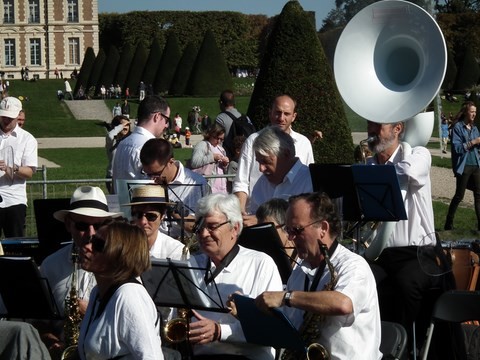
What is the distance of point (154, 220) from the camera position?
5781 mm

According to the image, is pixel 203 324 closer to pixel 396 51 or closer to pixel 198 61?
pixel 396 51

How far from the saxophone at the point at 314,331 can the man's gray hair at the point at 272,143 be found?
204 cm

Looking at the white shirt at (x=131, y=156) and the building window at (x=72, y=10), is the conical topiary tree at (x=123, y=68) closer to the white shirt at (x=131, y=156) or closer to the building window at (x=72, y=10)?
the building window at (x=72, y=10)

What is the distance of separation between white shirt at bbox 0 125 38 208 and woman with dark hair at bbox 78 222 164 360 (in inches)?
182

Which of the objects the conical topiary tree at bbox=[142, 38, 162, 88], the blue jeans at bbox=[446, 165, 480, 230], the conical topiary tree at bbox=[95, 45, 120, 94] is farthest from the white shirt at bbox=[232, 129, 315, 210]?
the conical topiary tree at bbox=[95, 45, 120, 94]

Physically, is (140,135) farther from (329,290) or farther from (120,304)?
(120,304)

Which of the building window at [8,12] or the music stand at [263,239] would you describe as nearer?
the music stand at [263,239]

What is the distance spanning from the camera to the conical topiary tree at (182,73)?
171 ft

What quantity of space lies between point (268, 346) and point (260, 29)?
3875 inches

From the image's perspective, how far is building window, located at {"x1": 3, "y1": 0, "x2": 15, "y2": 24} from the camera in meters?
92.6

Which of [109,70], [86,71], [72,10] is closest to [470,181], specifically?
[109,70]

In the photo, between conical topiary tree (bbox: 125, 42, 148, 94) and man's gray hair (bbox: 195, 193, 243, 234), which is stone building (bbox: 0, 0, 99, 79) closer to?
conical topiary tree (bbox: 125, 42, 148, 94)

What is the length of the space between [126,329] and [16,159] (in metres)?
5.00

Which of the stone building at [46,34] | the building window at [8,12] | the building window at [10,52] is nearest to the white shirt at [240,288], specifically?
the stone building at [46,34]
